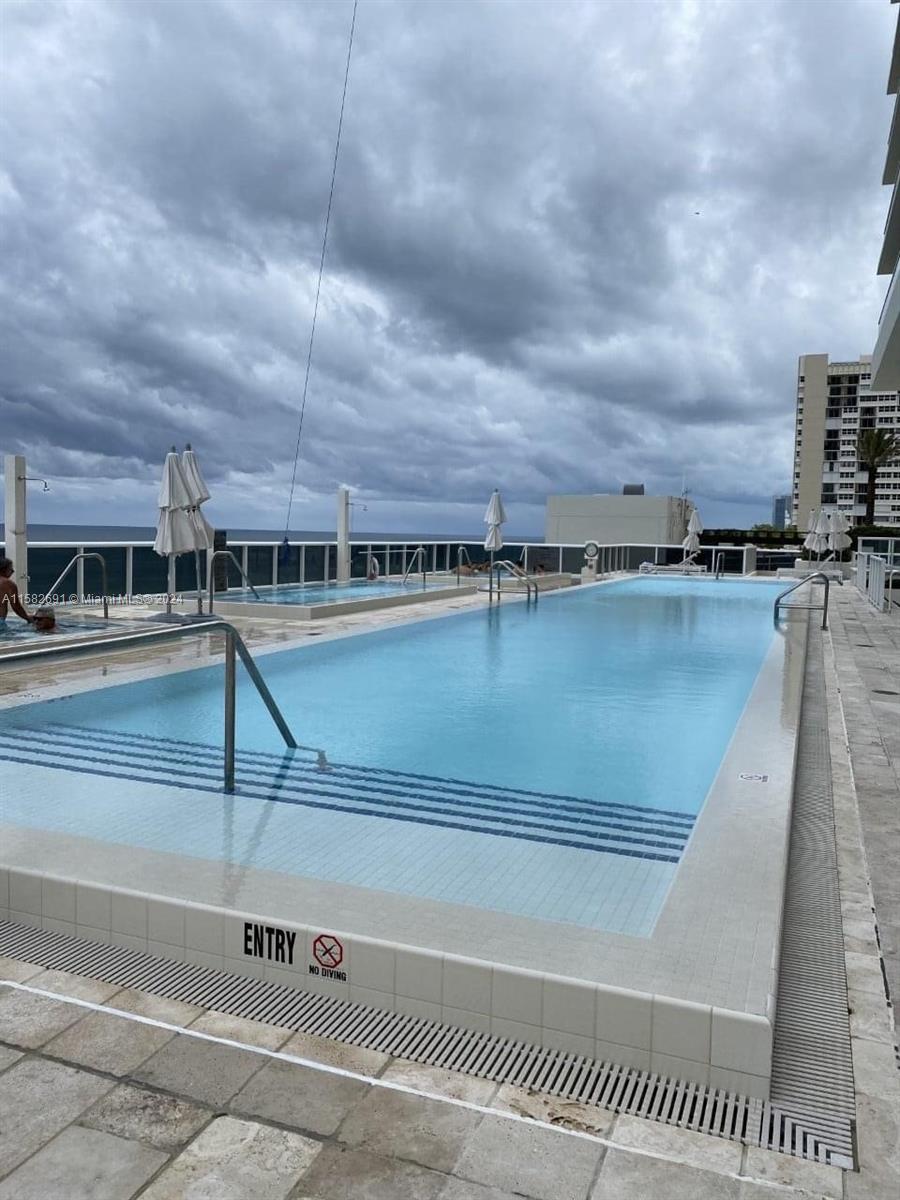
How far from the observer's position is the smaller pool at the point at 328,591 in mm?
12797

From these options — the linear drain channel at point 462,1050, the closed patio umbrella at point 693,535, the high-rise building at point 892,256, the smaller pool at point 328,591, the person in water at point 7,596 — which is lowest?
the linear drain channel at point 462,1050

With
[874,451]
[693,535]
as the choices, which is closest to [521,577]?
[693,535]

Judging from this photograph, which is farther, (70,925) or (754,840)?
(754,840)

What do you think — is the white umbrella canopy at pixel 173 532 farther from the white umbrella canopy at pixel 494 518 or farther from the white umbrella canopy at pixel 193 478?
the white umbrella canopy at pixel 494 518

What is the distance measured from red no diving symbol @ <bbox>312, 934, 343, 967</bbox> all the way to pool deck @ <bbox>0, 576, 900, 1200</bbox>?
0.29 meters

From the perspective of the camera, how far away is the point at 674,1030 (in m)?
2.31

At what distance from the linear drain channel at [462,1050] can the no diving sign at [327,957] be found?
6 centimetres

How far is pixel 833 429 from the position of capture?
83000mm

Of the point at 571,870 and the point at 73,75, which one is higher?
the point at 73,75

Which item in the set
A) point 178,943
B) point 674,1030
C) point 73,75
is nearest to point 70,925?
point 178,943

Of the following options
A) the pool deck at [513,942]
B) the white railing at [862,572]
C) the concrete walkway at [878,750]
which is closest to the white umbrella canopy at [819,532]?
the white railing at [862,572]

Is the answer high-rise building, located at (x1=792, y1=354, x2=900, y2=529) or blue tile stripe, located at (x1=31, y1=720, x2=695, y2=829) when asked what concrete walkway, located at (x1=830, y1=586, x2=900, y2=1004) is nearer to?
blue tile stripe, located at (x1=31, y1=720, x2=695, y2=829)

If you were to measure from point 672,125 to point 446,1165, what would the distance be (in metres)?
14.5

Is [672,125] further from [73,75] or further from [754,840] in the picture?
[754,840]
